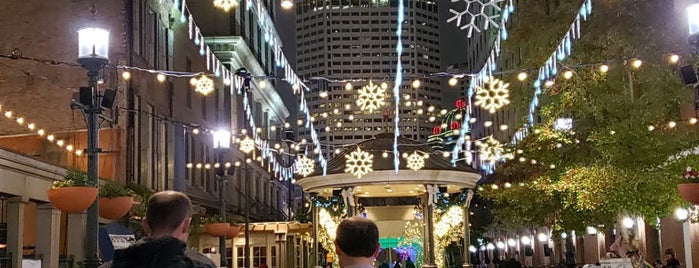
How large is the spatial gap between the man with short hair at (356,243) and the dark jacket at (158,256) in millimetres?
908

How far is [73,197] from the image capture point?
12.1 m

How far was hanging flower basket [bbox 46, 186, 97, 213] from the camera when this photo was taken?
12.0 m

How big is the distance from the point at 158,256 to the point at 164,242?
0.25 ft

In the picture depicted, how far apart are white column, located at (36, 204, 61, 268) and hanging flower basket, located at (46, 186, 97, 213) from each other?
27.1 feet

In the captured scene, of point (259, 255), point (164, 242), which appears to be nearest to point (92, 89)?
point (164, 242)

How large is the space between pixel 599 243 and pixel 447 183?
18598mm

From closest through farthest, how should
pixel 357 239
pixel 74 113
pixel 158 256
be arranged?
pixel 158 256, pixel 357 239, pixel 74 113

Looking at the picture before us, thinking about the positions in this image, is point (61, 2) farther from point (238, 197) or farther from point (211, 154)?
point (238, 197)

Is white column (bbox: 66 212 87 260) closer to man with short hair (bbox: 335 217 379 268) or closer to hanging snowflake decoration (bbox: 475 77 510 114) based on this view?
hanging snowflake decoration (bbox: 475 77 510 114)

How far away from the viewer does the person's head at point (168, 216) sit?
3.93 m

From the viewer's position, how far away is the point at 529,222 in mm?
26000

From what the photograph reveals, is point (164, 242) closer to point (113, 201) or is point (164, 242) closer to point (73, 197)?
point (73, 197)

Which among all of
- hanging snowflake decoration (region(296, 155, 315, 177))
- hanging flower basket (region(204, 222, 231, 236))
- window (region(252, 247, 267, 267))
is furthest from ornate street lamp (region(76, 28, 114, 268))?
window (region(252, 247, 267, 267))

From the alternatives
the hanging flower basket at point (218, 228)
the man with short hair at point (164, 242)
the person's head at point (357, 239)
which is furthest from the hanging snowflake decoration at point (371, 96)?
the man with short hair at point (164, 242)
